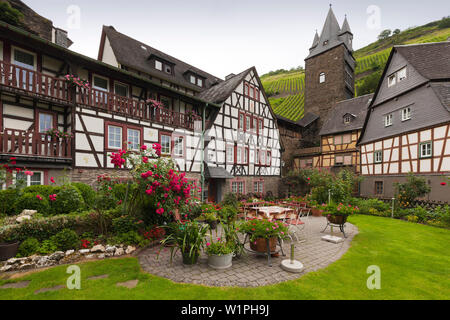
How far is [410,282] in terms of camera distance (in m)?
4.36

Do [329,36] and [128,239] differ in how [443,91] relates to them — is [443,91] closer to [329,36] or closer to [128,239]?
[128,239]

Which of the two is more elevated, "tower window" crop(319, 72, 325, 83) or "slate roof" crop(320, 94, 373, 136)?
"tower window" crop(319, 72, 325, 83)

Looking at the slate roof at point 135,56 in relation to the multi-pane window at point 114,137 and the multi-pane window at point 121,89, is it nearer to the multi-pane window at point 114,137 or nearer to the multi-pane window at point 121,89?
the multi-pane window at point 121,89

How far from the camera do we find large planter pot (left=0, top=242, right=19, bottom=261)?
4969mm

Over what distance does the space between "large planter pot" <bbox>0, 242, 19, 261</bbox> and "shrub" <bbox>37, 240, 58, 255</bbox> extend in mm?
500

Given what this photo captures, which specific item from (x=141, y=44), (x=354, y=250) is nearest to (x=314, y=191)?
(x=354, y=250)

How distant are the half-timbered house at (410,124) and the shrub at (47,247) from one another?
1795 centimetres

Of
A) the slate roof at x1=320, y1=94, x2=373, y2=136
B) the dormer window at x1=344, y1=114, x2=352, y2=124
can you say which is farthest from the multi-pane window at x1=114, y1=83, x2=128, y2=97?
the dormer window at x1=344, y1=114, x2=352, y2=124

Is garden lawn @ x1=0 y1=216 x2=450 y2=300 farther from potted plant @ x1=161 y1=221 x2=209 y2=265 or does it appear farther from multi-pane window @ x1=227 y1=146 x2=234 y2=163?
multi-pane window @ x1=227 y1=146 x2=234 y2=163

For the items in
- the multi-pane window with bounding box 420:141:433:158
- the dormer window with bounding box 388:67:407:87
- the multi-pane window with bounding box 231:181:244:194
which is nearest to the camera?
the multi-pane window with bounding box 420:141:433:158

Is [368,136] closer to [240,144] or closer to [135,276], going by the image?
[240,144]

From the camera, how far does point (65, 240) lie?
5.63 m

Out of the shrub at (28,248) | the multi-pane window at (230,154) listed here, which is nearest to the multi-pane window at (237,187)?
the multi-pane window at (230,154)

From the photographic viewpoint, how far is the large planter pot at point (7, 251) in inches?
196
